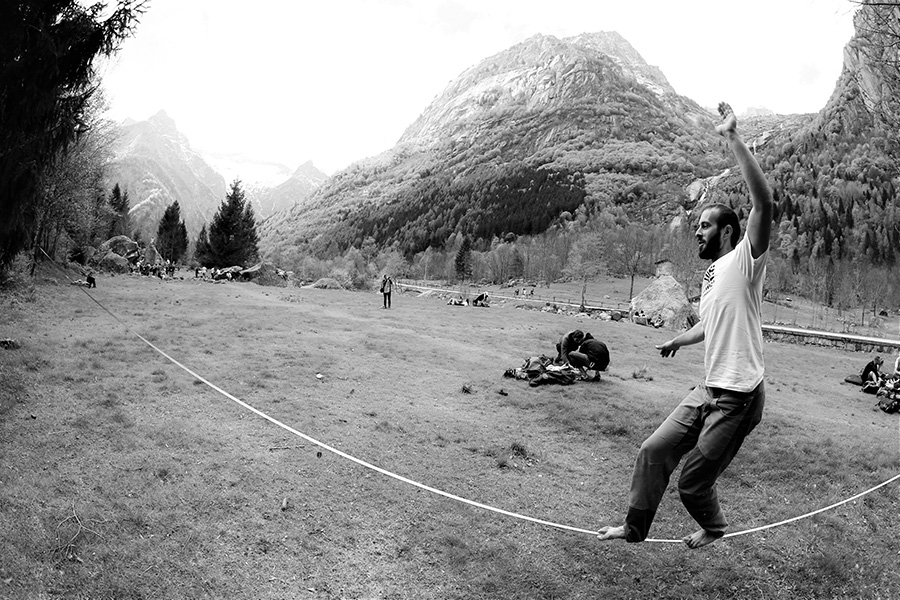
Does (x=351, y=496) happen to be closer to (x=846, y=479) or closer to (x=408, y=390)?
(x=408, y=390)

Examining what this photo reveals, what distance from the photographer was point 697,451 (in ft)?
13.0

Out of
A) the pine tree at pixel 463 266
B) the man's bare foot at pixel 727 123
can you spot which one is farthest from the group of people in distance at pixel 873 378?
the pine tree at pixel 463 266

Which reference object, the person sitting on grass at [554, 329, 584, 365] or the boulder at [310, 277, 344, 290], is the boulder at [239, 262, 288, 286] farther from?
the person sitting on grass at [554, 329, 584, 365]

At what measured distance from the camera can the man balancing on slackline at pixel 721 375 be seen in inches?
146

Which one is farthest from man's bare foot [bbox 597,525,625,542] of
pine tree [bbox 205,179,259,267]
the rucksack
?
pine tree [bbox 205,179,259,267]

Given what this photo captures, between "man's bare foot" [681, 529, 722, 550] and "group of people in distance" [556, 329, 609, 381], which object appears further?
"group of people in distance" [556, 329, 609, 381]

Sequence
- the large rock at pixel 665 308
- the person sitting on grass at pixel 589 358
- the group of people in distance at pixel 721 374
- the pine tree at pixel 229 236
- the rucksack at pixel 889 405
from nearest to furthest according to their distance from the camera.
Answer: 1. the group of people in distance at pixel 721 374
2. the person sitting on grass at pixel 589 358
3. the rucksack at pixel 889 405
4. the large rock at pixel 665 308
5. the pine tree at pixel 229 236

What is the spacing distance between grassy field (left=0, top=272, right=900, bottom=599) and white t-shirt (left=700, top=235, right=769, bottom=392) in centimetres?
300

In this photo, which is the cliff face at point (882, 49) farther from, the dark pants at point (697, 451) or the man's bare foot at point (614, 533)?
the man's bare foot at point (614, 533)

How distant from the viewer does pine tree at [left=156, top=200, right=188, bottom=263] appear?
96875 mm

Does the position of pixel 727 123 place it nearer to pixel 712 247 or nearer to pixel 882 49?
pixel 712 247

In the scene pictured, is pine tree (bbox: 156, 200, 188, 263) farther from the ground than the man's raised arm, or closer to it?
farther from the ground

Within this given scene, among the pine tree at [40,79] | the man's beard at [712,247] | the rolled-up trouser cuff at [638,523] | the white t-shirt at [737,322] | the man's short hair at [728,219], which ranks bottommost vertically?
the rolled-up trouser cuff at [638,523]

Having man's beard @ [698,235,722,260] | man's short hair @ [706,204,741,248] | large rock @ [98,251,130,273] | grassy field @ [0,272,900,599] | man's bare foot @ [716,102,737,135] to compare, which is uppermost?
man's bare foot @ [716,102,737,135]
